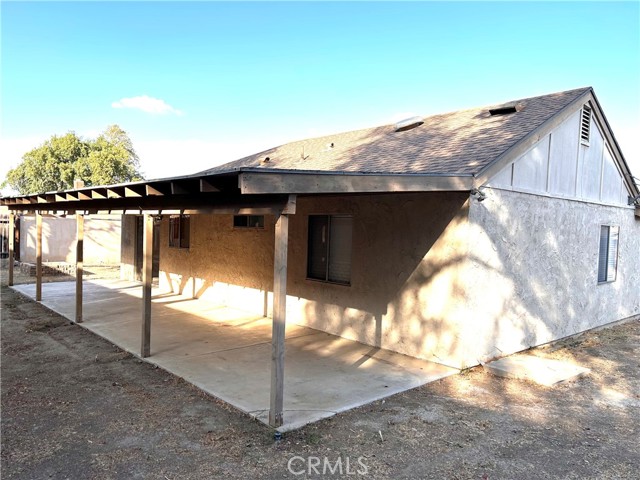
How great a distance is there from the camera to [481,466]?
3570mm

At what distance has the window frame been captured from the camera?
12.4 meters

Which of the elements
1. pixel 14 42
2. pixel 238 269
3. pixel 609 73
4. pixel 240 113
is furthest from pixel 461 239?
pixel 240 113

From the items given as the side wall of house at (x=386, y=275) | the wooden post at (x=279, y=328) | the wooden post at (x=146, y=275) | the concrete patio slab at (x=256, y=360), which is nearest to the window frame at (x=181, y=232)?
the concrete patio slab at (x=256, y=360)

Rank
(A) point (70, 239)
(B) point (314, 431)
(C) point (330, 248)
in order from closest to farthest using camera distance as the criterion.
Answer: (B) point (314, 431) → (C) point (330, 248) → (A) point (70, 239)

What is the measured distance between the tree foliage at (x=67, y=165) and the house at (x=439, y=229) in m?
19.3

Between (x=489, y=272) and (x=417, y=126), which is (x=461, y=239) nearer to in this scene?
(x=489, y=272)

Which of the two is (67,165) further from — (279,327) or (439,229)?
(279,327)

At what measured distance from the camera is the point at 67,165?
28438 mm

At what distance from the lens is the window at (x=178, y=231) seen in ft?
41.0

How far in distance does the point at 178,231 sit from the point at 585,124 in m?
10.5

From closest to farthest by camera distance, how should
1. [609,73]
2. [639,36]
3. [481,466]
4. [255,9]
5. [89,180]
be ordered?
[481,466]
[639,36]
[609,73]
[255,9]
[89,180]

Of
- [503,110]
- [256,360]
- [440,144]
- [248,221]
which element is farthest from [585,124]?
[256,360]

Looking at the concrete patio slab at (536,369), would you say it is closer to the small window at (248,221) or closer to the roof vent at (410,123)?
the small window at (248,221)

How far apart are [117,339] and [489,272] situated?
6144 mm
